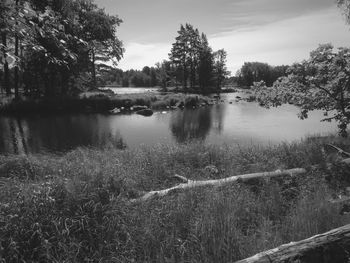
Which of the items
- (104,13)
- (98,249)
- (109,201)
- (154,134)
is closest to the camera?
(98,249)

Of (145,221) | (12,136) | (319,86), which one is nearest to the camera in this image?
(145,221)

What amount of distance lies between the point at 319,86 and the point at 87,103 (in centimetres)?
2700

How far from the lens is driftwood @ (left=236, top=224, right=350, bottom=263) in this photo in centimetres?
285

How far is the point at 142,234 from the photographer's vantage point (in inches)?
160

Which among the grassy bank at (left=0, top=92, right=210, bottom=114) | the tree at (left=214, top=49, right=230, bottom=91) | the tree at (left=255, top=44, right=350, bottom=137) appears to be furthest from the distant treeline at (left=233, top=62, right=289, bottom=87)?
the tree at (left=255, top=44, right=350, bottom=137)

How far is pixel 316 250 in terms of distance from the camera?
3002 millimetres

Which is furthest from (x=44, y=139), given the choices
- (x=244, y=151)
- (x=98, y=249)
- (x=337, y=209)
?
(x=337, y=209)

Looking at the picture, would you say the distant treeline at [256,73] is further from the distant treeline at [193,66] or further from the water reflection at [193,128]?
the water reflection at [193,128]

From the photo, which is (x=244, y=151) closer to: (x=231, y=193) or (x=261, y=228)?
(x=231, y=193)

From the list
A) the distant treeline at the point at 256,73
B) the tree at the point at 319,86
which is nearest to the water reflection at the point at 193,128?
the tree at the point at 319,86

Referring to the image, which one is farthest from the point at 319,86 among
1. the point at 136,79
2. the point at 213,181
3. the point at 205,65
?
the point at 136,79

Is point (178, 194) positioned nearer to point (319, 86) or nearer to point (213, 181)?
point (213, 181)

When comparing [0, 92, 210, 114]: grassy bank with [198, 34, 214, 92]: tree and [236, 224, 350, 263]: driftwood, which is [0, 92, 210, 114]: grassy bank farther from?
[198, 34, 214, 92]: tree

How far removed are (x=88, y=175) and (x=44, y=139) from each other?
44.1 ft
